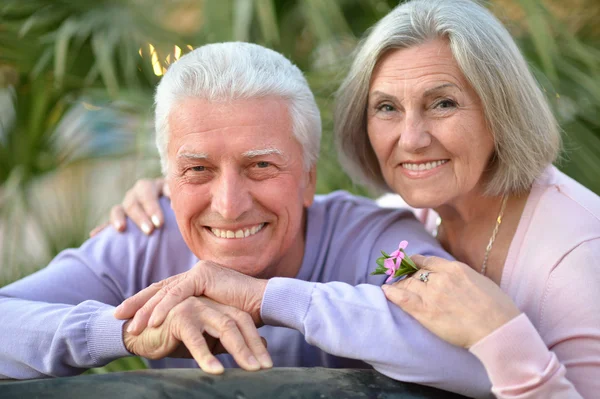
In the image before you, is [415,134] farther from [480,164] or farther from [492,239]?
[492,239]

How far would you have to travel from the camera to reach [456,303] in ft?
5.47

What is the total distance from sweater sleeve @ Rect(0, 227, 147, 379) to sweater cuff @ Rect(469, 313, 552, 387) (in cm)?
88

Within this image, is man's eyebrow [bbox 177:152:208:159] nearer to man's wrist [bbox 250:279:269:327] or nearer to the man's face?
the man's face

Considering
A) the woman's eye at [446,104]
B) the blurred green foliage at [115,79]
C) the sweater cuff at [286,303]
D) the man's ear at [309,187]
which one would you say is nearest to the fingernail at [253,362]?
the sweater cuff at [286,303]

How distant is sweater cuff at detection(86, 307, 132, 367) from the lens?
1.82 metres

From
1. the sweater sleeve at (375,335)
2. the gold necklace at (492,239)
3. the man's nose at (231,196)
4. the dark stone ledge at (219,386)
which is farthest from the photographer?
the gold necklace at (492,239)

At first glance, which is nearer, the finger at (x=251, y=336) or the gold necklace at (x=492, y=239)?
the finger at (x=251, y=336)

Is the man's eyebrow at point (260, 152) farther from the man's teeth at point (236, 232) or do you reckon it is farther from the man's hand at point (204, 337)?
the man's hand at point (204, 337)

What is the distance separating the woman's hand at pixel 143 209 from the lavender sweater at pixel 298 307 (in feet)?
0.11

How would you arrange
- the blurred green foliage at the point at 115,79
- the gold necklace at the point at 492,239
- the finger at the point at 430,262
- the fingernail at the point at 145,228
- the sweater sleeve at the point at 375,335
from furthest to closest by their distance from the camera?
1. the blurred green foliage at the point at 115,79
2. the fingernail at the point at 145,228
3. the gold necklace at the point at 492,239
4. the finger at the point at 430,262
5. the sweater sleeve at the point at 375,335

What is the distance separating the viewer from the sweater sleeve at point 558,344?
160 cm

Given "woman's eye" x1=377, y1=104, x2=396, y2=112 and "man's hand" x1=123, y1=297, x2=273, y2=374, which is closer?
"man's hand" x1=123, y1=297, x2=273, y2=374

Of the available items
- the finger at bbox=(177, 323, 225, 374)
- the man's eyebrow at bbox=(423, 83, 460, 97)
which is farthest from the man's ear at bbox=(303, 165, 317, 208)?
the finger at bbox=(177, 323, 225, 374)

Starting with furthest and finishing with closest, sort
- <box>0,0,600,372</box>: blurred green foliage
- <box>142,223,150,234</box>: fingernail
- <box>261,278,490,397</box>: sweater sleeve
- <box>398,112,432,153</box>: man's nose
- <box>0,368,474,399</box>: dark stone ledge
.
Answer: <box>0,0,600,372</box>: blurred green foliage < <box>142,223,150,234</box>: fingernail < <box>398,112,432,153</box>: man's nose < <box>261,278,490,397</box>: sweater sleeve < <box>0,368,474,399</box>: dark stone ledge
